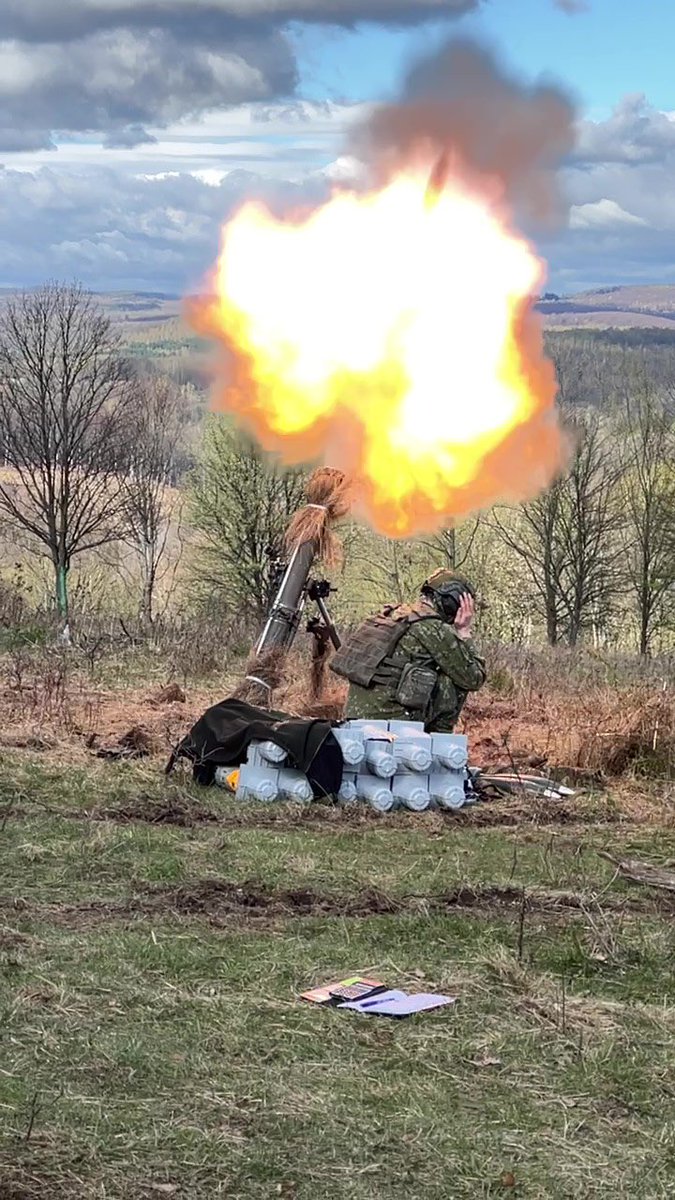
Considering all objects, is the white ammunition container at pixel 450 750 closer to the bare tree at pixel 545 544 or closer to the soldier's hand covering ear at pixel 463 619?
the soldier's hand covering ear at pixel 463 619

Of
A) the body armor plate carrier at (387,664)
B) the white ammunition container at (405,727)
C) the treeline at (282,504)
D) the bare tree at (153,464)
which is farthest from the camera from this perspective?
the bare tree at (153,464)

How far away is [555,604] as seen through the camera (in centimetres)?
3884

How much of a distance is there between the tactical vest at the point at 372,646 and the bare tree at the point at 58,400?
20.3 m

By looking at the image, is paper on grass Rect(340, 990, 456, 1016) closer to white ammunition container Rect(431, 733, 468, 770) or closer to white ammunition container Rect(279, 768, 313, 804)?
white ammunition container Rect(279, 768, 313, 804)

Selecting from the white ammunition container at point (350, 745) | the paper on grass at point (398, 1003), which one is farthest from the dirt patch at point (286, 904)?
the white ammunition container at point (350, 745)

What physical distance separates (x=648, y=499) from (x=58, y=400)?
16.3 m

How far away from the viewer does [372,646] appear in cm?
1123

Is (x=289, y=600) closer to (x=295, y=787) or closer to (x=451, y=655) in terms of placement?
(x=451, y=655)

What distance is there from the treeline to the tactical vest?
62.0 ft

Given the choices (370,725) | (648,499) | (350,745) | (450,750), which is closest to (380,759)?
(350,745)

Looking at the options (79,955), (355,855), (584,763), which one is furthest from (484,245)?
(79,955)

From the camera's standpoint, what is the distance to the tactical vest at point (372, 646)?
11164 mm

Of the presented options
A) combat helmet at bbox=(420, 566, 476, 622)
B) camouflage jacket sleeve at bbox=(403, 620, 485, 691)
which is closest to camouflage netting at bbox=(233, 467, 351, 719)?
combat helmet at bbox=(420, 566, 476, 622)

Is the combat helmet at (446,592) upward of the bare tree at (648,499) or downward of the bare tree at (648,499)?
downward
